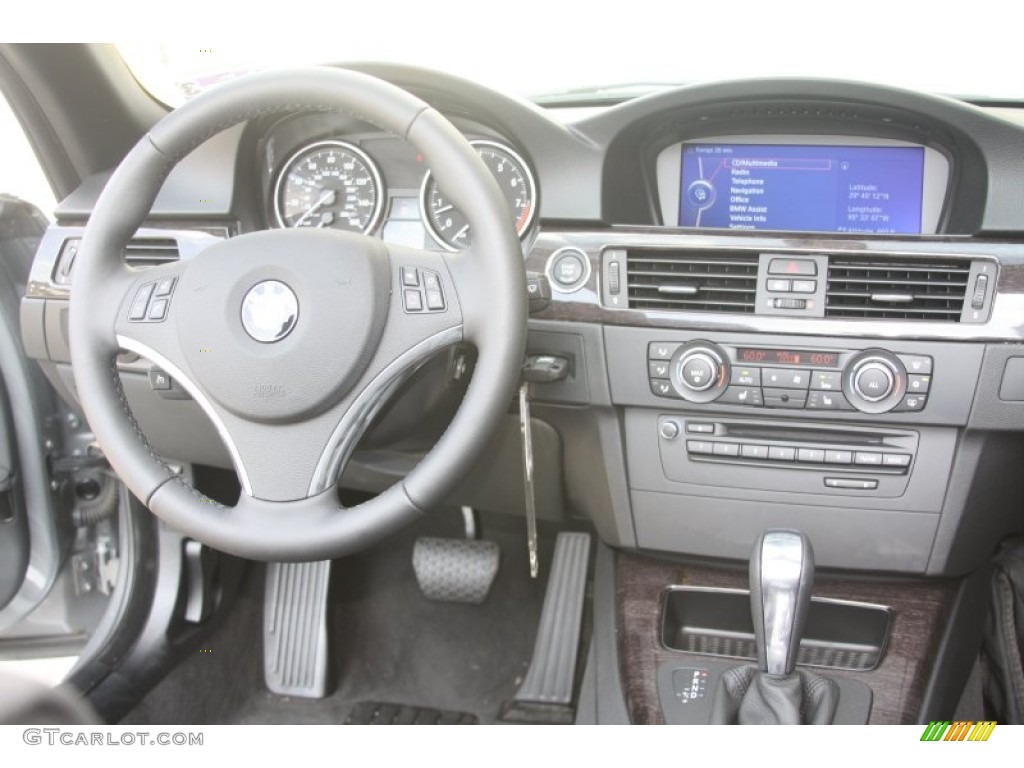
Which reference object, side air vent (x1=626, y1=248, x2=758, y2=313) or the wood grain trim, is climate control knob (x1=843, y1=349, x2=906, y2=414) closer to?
side air vent (x1=626, y1=248, x2=758, y2=313)

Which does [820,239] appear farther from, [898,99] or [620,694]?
[620,694]

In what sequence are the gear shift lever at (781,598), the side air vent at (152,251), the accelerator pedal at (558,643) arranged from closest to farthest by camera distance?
the gear shift lever at (781,598) < the side air vent at (152,251) < the accelerator pedal at (558,643)

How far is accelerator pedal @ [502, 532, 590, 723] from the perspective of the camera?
7.21 ft

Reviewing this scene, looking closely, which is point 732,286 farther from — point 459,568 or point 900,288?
point 459,568

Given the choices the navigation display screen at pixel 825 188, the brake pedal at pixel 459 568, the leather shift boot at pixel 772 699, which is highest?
the navigation display screen at pixel 825 188

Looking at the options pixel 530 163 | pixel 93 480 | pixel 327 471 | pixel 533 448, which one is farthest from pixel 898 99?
pixel 93 480

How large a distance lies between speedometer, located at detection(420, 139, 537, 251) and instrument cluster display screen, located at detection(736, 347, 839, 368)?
0.46m

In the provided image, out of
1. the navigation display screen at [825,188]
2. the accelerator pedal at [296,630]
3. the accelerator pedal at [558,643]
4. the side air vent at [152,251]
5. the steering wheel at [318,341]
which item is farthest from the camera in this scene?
the accelerator pedal at [296,630]

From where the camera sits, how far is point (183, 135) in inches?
53.4

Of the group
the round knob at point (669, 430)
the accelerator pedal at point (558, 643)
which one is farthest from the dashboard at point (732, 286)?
the accelerator pedal at point (558, 643)

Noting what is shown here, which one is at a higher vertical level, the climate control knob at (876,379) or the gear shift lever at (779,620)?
the climate control knob at (876,379)

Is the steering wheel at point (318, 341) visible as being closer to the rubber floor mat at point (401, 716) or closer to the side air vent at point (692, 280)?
the side air vent at point (692, 280)

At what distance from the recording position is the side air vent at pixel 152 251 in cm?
186

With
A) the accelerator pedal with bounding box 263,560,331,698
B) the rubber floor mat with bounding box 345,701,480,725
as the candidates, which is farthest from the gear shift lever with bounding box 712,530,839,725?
the accelerator pedal with bounding box 263,560,331,698
